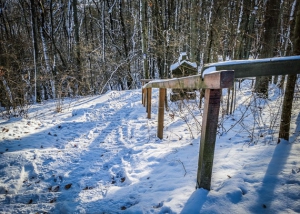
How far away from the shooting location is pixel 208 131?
1.54m

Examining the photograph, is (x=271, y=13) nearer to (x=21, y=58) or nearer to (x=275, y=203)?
(x=275, y=203)

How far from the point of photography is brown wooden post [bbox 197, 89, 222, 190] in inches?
58.9

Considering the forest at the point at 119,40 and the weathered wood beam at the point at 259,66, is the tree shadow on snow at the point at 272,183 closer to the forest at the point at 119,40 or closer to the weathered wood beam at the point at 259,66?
the weathered wood beam at the point at 259,66

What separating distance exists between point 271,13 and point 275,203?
771cm

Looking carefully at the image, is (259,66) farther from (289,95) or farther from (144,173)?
(144,173)

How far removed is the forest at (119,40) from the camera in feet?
21.2

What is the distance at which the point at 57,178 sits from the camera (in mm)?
2555

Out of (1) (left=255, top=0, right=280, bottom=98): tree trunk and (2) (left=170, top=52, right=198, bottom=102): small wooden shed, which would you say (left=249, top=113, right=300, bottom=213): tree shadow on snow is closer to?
(2) (left=170, top=52, right=198, bottom=102): small wooden shed

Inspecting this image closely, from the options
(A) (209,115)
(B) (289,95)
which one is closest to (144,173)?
(A) (209,115)

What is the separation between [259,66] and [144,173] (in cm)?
201

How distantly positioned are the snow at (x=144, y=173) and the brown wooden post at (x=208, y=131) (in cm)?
26

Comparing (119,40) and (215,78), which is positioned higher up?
(119,40)

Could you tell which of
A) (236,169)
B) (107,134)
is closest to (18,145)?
(107,134)

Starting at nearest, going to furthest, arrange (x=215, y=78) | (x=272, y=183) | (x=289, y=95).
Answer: (x=215, y=78)
(x=272, y=183)
(x=289, y=95)
